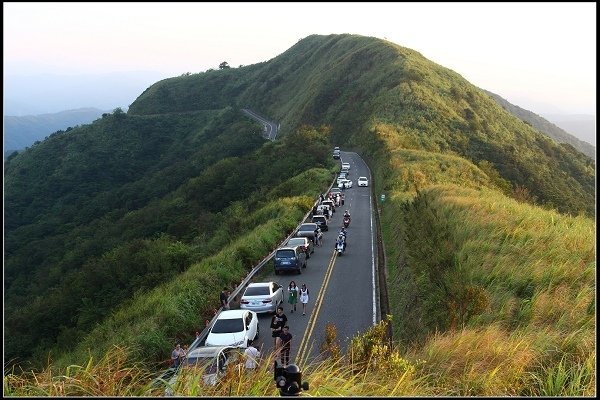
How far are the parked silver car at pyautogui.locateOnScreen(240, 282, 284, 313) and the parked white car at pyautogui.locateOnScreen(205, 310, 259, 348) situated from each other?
285 centimetres

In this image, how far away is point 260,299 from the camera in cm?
1883

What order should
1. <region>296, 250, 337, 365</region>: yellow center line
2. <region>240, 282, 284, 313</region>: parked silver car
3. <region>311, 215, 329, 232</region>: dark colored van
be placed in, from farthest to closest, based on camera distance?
<region>311, 215, 329, 232</region>: dark colored van
<region>240, 282, 284, 313</region>: parked silver car
<region>296, 250, 337, 365</region>: yellow center line

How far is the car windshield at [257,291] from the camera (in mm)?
19062

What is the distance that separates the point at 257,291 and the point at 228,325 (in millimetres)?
4082

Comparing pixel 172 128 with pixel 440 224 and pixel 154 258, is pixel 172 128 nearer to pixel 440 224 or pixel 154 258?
pixel 154 258

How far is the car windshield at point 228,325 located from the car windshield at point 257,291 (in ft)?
12.4

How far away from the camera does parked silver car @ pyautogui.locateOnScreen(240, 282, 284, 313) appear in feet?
61.7

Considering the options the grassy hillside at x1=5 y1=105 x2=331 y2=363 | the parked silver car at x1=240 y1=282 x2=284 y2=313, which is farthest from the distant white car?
the parked silver car at x1=240 y1=282 x2=284 y2=313

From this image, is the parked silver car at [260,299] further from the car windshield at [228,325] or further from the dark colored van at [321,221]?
the dark colored van at [321,221]

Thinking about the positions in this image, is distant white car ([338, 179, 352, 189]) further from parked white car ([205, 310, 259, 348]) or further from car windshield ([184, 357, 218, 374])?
car windshield ([184, 357, 218, 374])

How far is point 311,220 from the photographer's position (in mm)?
36594

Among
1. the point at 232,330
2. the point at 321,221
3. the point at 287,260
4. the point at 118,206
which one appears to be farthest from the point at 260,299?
the point at 118,206

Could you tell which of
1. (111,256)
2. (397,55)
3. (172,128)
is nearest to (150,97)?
(172,128)

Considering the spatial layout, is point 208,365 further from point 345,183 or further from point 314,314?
point 345,183
